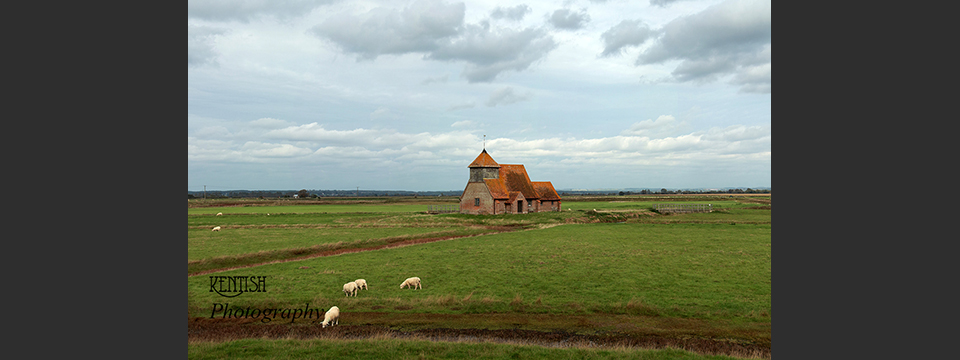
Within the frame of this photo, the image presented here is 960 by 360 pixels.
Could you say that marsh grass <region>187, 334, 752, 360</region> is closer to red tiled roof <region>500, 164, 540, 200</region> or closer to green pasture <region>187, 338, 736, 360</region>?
green pasture <region>187, 338, 736, 360</region>

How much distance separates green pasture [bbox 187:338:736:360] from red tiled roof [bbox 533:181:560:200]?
200 feet

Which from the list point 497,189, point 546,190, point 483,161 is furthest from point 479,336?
point 546,190

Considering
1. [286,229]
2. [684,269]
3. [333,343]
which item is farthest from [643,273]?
[286,229]

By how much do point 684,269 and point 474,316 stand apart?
544 inches

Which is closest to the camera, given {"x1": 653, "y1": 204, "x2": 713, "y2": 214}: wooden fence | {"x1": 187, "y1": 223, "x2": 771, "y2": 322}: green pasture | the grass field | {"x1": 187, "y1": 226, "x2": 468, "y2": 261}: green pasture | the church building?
the grass field

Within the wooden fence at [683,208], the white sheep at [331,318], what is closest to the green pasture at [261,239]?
the white sheep at [331,318]

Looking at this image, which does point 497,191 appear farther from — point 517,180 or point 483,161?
point 517,180

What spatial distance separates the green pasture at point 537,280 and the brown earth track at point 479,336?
204 centimetres

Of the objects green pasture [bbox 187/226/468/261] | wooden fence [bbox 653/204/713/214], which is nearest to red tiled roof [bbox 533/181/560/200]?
wooden fence [bbox 653/204/713/214]

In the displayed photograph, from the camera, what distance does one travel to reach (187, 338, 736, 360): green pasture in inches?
463

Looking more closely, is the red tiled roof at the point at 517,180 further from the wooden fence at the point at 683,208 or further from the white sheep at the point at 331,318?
the white sheep at the point at 331,318

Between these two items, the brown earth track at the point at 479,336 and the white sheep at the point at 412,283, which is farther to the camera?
the white sheep at the point at 412,283

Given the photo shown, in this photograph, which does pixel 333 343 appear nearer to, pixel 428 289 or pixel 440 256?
pixel 428 289

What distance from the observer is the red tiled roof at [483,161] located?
218 feet
